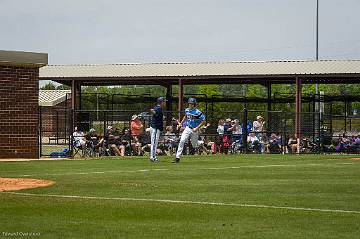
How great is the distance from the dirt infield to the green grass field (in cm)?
38

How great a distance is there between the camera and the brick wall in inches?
1026

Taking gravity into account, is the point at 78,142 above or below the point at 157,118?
Result: below

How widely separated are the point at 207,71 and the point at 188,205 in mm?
27805

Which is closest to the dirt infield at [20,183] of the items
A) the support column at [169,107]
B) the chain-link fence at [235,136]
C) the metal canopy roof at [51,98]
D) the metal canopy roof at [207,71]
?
the chain-link fence at [235,136]

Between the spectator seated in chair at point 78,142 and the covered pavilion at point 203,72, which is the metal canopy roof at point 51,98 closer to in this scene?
the covered pavilion at point 203,72

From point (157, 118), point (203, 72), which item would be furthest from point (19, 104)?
point (203, 72)

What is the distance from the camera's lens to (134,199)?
12.2 m

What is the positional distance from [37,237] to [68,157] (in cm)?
2006

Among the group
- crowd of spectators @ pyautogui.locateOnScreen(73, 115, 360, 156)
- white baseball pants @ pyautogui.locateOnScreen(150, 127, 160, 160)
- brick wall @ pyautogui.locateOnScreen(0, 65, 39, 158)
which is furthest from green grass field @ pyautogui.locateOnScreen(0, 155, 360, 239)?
crowd of spectators @ pyautogui.locateOnScreen(73, 115, 360, 156)

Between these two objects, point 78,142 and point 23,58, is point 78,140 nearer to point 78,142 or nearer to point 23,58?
point 78,142

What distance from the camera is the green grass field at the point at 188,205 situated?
8992 millimetres

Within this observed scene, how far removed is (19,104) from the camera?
2650cm

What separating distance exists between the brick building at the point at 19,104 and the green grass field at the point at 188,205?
338 inches

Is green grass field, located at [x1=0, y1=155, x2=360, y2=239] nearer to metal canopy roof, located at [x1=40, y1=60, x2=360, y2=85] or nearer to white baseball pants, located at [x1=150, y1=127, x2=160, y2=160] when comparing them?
white baseball pants, located at [x1=150, y1=127, x2=160, y2=160]
